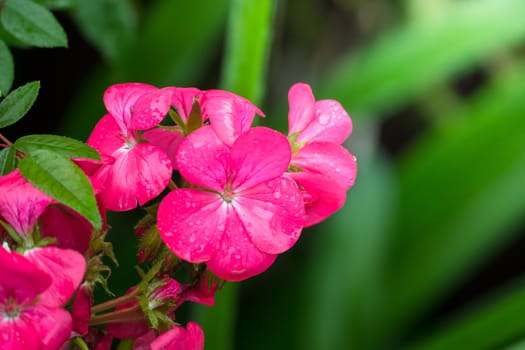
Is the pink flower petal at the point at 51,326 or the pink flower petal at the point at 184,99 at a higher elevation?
the pink flower petal at the point at 184,99

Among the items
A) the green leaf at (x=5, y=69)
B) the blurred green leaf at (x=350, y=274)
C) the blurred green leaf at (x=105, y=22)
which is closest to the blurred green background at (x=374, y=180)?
the blurred green leaf at (x=350, y=274)

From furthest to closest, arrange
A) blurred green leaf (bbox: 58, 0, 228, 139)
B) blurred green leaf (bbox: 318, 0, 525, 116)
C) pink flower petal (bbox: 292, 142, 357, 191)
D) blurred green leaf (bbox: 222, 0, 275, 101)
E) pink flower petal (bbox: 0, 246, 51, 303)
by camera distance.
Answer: blurred green leaf (bbox: 318, 0, 525, 116)
blurred green leaf (bbox: 58, 0, 228, 139)
blurred green leaf (bbox: 222, 0, 275, 101)
pink flower petal (bbox: 292, 142, 357, 191)
pink flower petal (bbox: 0, 246, 51, 303)

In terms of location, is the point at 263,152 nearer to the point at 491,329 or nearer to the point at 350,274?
the point at 491,329

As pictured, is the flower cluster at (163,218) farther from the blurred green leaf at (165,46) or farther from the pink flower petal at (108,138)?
the blurred green leaf at (165,46)

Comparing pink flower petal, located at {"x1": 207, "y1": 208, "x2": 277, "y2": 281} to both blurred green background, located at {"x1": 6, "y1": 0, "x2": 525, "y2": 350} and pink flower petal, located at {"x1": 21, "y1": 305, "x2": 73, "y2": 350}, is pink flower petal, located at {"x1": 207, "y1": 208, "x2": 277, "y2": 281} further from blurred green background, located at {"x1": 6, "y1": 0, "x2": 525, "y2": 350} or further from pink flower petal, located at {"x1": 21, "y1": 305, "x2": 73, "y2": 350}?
blurred green background, located at {"x1": 6, "y1": 0, "x2": 525, "y2": 350}

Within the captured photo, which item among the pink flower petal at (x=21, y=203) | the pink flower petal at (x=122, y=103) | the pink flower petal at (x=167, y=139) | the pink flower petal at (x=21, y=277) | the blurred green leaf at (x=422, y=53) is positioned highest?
the blurred green leaf at (x=422, y=53)

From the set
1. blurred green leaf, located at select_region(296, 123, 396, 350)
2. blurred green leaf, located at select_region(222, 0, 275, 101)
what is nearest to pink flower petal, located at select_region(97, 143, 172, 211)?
blurred green leaf, located at select_region(222, 0, 275, 101)

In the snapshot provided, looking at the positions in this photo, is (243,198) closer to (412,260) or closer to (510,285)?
(412,260)
